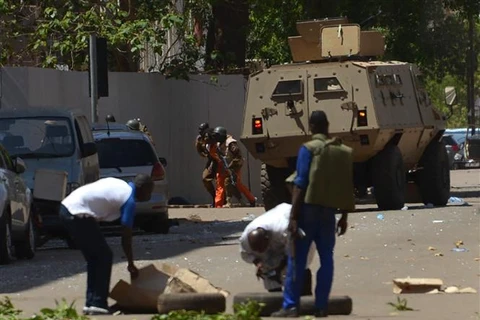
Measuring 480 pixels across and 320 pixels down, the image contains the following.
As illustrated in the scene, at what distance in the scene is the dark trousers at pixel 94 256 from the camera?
11578mm

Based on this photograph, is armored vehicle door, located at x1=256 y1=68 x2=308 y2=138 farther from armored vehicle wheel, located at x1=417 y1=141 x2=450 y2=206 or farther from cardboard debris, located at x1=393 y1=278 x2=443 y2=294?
cardboard debris, located at x1=393 y1=278 x2=443 y2=294

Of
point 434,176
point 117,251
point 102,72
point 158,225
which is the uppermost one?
point 102,72

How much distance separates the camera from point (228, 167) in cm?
2858

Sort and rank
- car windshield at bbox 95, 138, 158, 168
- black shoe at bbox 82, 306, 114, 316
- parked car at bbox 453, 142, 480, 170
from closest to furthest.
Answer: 1. black shoe at bbox 82, 306, 114, 316
2. car windshield at bbox 95, 138, 158, 168
3. parked car at bbox 453, 142, 480, 170

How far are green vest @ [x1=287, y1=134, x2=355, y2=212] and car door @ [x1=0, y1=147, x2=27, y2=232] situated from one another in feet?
20.9

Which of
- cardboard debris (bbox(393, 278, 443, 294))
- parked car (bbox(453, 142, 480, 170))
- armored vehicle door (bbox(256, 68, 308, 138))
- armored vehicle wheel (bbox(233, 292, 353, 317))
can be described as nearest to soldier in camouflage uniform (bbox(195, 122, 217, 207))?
armored vehicle door (bbox(256, 68, 308, 138))

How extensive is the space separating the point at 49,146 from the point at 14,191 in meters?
2.57

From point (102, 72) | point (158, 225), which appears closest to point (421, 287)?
point (158, 225)

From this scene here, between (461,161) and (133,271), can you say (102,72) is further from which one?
(461,161)

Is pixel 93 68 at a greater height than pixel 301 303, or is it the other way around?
pixel 93 68

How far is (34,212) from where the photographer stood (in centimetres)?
1819

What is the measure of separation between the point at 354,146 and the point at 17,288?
390 inches

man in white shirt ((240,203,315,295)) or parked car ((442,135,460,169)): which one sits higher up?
man in white shirt ((240,203,315,295))

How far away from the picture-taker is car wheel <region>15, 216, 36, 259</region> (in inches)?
676
